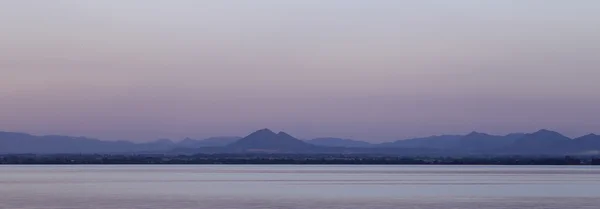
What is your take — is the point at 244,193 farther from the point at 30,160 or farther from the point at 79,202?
the point at 30,160

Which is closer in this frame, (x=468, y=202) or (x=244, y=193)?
(x=468, y=202)

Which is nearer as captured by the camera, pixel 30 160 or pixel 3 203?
pixel 3 203

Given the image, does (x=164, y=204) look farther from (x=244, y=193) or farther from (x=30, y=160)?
(x=30, y=160)

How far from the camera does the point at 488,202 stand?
35875 millimetres

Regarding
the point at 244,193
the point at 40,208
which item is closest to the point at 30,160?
the point at 244,193

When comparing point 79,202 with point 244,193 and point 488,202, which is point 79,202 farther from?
point 488,202

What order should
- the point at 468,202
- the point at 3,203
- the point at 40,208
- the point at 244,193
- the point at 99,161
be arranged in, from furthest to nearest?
the point at 99,161, the point at 244,193, the point at 468,202, the point at 3,203, the point at 40,208

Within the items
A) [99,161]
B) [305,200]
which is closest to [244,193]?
[305,200]

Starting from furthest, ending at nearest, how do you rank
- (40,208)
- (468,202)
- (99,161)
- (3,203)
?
Answer: 1. (99,161)
2. (468,202)
3. (3,203)
4. (40,208)

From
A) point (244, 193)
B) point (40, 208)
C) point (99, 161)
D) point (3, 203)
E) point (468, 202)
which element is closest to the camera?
point (40, 208)

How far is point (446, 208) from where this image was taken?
32.2 meters

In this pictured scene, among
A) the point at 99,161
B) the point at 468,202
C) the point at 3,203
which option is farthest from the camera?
the point at 99,161

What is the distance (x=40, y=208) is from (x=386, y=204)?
10817mm

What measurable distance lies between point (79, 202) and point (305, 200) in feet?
25.1
